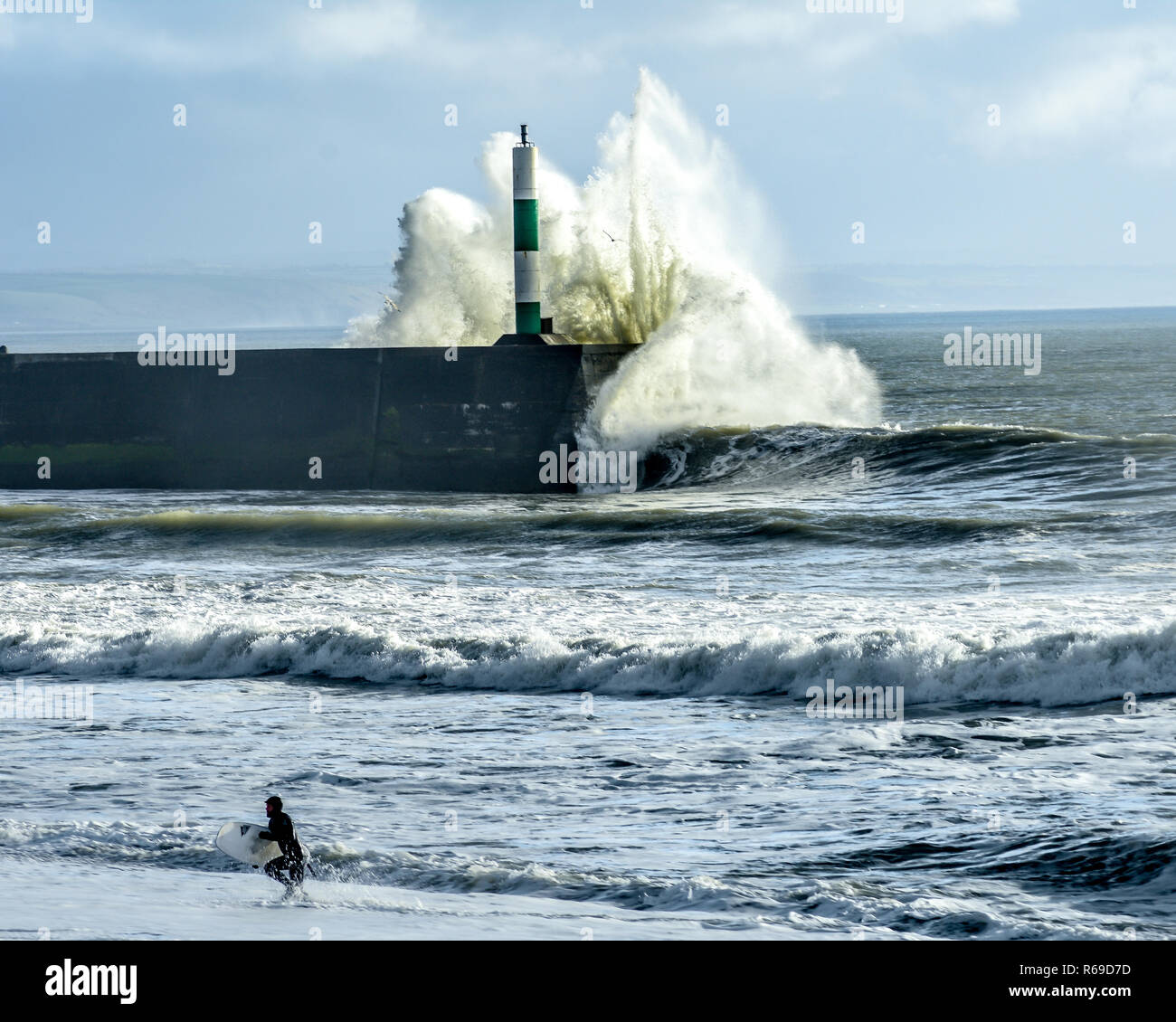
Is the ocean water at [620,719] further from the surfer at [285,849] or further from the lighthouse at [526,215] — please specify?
the lighthouse at [526,215]

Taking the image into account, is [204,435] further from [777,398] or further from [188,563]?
[777,398]

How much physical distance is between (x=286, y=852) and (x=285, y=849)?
0.05ft

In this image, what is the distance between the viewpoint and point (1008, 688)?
899 cm

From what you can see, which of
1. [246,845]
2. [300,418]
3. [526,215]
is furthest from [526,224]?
[246,845]

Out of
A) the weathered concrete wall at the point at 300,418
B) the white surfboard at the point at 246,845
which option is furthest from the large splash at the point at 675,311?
the white surfboard at the point at 246,845

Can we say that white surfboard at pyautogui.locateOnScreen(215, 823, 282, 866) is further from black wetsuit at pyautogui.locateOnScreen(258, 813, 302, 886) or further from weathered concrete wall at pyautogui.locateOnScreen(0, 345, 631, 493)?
weathered concrete wall at pyautogui.locateOnScreen(0, 345, 631, 493)

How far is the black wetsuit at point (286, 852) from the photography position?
5805 mm

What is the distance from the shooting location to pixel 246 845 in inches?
238

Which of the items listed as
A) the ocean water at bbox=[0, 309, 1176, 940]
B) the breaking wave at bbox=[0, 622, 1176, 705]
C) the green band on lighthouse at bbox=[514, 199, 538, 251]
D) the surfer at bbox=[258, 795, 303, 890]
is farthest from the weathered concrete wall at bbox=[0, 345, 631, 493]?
the surfer at bbox=[258, 795, 303, 890]

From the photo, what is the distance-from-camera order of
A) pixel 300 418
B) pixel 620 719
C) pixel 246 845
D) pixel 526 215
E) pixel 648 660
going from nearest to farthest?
1. pixel 246 845
2. pixel 620 719
3. pixel 648 660
4. pixel 526 215
5. pixel 300 418

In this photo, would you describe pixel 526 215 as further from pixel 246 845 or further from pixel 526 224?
pixel 246 845

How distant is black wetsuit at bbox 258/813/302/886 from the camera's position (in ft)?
19.0
